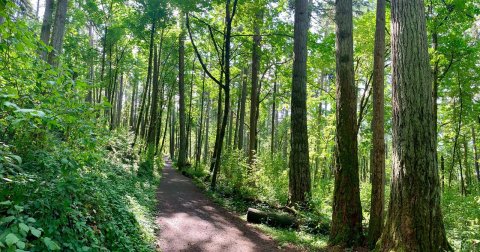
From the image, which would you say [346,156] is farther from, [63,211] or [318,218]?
[63,211]

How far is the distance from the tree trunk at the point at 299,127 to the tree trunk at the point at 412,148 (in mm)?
4788

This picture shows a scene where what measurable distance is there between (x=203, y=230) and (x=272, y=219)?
2.04m

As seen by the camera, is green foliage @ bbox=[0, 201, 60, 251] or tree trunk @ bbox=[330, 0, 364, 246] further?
tree trunk @ bbox=[330, 0, 364, 246]

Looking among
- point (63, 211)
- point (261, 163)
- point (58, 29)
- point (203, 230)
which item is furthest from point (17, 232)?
point (261, 163)

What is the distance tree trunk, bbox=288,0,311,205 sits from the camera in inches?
364

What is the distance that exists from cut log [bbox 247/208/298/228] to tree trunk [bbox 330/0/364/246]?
1.91m

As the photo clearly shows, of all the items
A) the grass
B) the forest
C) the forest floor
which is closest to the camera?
the forest

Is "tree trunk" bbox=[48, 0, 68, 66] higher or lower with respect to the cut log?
higher

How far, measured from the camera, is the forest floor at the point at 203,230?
6.67 m

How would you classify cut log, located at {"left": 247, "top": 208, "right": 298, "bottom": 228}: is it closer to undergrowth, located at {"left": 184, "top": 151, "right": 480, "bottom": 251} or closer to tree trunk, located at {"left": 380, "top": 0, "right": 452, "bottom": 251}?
undergrowth, located at {"left": 184, "top": 151, "right": 480, "bottom": 251}

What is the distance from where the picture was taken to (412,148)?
163 inches

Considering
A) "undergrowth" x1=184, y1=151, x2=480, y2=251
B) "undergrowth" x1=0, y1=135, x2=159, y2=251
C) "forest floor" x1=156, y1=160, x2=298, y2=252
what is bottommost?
"forest floor" x1=156, y1=160, x2=298, y2=252

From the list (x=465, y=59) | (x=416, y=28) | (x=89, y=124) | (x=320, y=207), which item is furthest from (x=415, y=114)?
(x=465, y=59)

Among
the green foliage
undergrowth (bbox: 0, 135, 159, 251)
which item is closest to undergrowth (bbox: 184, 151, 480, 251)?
undergrowth (bbox: 0, 135, 159, 251)
